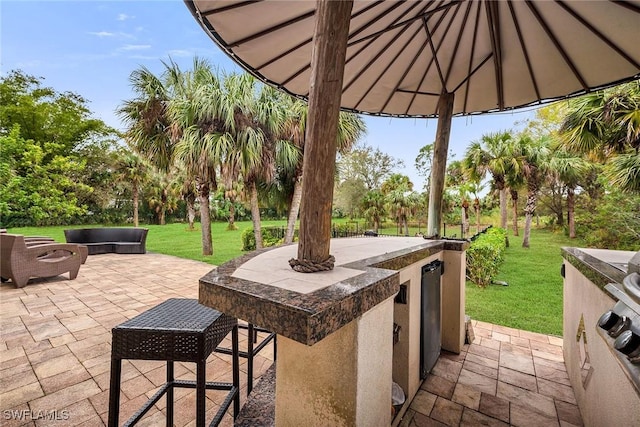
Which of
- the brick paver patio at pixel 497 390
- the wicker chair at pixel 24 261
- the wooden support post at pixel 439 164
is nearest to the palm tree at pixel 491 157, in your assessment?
the wooden support post at pixel 439 164

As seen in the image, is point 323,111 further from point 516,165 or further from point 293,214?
point 516,165

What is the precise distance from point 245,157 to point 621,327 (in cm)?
711

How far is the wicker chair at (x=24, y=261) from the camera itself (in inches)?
168

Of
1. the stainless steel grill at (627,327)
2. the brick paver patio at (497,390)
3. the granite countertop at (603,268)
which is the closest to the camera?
the stainless steel grill at (627,327)

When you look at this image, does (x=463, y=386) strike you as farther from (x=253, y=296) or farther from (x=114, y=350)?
(x=114, y=350)

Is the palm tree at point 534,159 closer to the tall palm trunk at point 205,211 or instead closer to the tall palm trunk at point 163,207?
the tall palm trunk at point 205,211

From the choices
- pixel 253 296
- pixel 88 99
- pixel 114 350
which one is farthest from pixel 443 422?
pixel 88 99

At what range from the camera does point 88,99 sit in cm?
1408

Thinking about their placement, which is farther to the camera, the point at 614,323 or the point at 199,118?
the point at 199,118

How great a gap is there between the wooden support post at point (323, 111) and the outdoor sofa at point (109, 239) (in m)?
8.88


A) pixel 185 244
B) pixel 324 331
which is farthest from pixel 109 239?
pixel 324 331

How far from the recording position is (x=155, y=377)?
7.22 ft

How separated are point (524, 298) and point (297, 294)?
6118mm

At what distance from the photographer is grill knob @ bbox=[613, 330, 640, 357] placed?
2.23 ft
